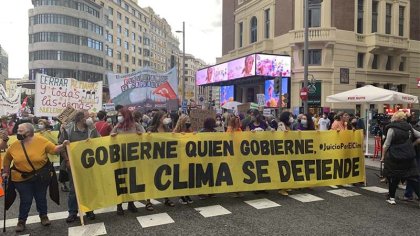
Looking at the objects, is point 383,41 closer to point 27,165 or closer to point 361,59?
point 361,59

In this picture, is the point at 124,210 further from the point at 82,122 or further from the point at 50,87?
the point at 50,87

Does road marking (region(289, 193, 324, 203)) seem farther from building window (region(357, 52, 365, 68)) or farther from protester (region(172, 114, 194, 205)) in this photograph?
building window (region(357, 52, 365, 68))

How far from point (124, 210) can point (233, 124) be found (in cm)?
269

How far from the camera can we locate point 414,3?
34.6 meters

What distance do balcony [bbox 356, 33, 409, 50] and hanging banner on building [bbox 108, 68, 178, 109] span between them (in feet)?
68.5

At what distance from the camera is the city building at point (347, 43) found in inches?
1190

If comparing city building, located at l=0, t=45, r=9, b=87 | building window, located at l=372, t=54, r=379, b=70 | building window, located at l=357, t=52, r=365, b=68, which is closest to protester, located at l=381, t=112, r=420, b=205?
building window, located at l=357, t=52, r=365, b=68

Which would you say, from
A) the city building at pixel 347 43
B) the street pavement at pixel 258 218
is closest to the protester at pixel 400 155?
the street pavement at pixel 258 218

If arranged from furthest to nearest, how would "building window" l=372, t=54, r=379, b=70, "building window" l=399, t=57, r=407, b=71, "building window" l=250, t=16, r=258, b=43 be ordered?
"building window" l=250, t=16, r=258, b=43 < "building window" l=399, t=57, r=407, b=71 < "building window" l=372, t=54, r=379, b=70

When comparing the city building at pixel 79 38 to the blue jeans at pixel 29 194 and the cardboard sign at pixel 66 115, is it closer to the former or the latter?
the cardboard sign at pixel 66 115

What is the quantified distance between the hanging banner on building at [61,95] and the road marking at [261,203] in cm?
823

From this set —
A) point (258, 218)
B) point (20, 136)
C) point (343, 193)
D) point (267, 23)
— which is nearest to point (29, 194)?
point (20, 136)

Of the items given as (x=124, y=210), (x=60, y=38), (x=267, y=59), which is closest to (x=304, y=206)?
(x=124, y=210)

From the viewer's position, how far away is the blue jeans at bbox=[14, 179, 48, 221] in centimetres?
585
